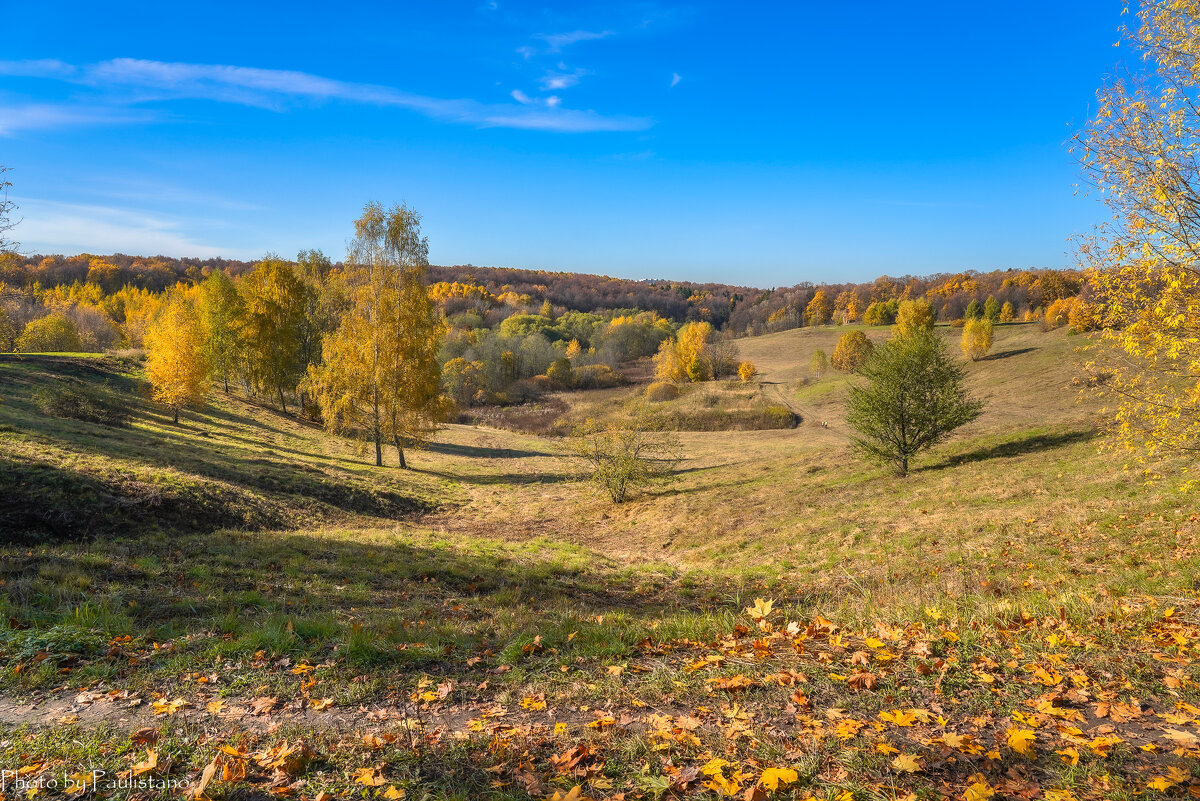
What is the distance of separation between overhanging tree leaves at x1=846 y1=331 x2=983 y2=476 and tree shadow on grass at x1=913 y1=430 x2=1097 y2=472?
1355 mm

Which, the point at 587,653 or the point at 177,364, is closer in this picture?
the point at 587,653

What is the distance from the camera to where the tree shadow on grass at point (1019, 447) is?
2025cm

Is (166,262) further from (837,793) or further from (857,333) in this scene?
(837,793)

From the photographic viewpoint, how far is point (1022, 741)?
3318 mm

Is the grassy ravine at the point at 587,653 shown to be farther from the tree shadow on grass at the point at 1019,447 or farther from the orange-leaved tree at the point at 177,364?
the orange-leaved tree at the point at 177,364

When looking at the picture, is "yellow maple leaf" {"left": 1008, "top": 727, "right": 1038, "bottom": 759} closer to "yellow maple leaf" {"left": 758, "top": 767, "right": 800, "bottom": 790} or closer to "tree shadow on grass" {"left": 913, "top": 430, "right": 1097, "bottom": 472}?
"yellow maple leaf" {"left": 758, "top": 767, "right": 800, "bottom": 790}

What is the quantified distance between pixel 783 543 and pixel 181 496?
615 inches

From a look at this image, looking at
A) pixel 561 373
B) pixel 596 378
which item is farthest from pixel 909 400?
pixel 596 378

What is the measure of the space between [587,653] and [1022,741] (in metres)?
3.33

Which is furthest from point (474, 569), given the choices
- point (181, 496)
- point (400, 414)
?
point (400, 414)

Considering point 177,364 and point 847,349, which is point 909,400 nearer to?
point 177,364

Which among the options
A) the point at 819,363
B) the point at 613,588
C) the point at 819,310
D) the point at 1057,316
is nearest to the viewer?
the point at 613,588

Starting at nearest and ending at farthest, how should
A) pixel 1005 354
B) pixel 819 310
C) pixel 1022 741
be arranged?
pixel 1022 741
pixel 1005 354
pixel 819 310

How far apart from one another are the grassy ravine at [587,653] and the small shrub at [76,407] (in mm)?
10605
